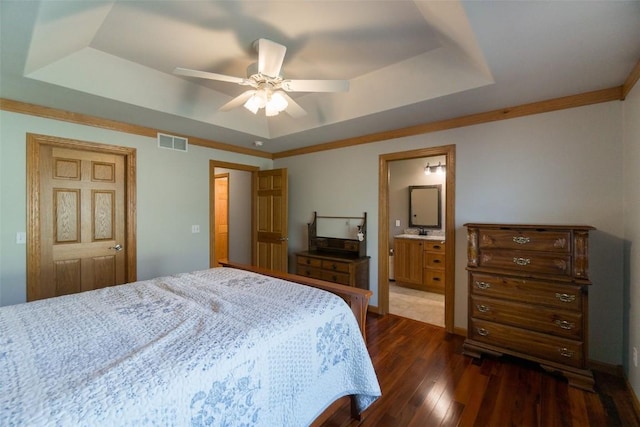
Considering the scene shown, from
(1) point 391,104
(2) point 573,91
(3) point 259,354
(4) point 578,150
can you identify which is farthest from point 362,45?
(3) point 259,354

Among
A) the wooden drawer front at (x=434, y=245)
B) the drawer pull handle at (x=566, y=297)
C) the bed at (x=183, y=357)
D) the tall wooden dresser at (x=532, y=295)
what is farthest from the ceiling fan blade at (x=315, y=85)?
the wooden drawer front at (x=434, y=245)

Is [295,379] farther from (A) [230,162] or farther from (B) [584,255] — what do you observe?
(A) [230,162]

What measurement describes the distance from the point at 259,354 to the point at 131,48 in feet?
8.37

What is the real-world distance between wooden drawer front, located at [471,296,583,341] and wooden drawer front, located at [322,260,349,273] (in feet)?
4.59

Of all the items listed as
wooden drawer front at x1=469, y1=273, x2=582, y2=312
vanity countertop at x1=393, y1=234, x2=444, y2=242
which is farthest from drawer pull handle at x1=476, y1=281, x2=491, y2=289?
vanity countertop at x1=393, y1=234, x2=444, y2=242

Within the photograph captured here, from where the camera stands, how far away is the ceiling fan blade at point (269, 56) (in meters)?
1.76

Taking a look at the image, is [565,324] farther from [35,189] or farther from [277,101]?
[35,189]

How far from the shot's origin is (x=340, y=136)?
367 centimetres

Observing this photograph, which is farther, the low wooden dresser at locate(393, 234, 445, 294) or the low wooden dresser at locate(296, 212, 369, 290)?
the low wooden dresser at locate(393, 234, 445, 294)

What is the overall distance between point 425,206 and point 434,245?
0.85m

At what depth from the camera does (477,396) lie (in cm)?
197

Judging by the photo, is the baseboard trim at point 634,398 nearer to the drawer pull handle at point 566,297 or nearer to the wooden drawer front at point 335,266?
the drawer pull handle at point 566,297

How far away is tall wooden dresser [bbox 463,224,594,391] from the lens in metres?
2.05

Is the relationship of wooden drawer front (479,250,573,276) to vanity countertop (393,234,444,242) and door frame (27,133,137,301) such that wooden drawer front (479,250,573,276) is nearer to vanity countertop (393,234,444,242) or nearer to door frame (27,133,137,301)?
vanity countertop (393,234,444,242)
